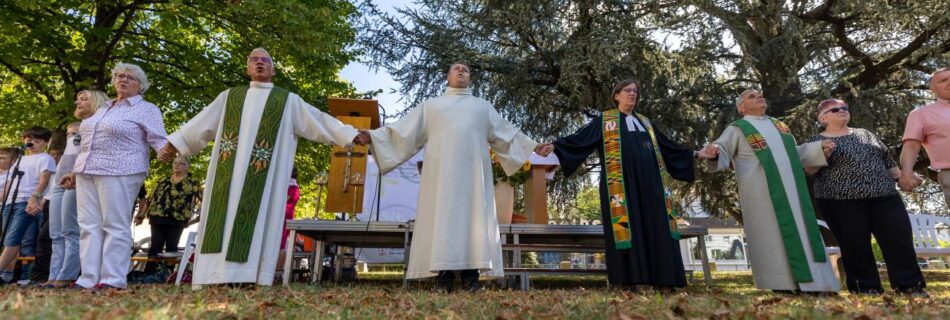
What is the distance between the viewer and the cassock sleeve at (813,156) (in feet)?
15.1

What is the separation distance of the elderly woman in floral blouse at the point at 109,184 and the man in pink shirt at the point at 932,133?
551 cm

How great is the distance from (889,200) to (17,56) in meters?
11.6

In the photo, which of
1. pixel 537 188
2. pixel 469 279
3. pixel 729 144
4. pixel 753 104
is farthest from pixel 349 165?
pixel 753 104

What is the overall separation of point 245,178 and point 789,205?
3999 mm

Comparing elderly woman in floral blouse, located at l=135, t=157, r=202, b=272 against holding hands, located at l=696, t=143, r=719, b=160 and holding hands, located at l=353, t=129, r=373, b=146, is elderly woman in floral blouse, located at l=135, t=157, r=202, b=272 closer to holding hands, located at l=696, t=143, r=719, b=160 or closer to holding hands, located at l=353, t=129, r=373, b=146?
holding hands, located at l=353, t=129, r=373, b=146

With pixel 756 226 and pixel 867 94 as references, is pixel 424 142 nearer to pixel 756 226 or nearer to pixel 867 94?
pixel 756 226

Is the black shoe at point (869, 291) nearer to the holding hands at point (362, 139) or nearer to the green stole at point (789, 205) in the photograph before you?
the green stole at point (789, 205)

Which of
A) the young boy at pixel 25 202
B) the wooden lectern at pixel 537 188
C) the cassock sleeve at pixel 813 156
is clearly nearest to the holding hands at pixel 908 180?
the cassock sleeve at pixel 813 156

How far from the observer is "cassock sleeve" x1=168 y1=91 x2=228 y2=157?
4234 mm

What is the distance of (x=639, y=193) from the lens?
14.7ft

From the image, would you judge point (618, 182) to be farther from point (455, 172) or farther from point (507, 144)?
point (455, 172)

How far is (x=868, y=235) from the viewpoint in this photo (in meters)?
4.43

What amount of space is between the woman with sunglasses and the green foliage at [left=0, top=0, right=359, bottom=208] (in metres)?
7.59

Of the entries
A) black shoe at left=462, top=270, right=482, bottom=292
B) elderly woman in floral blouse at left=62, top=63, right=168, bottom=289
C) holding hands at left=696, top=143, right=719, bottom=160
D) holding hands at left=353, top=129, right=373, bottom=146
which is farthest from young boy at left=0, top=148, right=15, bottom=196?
holding hands at left=696, top=143, right=719, bottom=160
